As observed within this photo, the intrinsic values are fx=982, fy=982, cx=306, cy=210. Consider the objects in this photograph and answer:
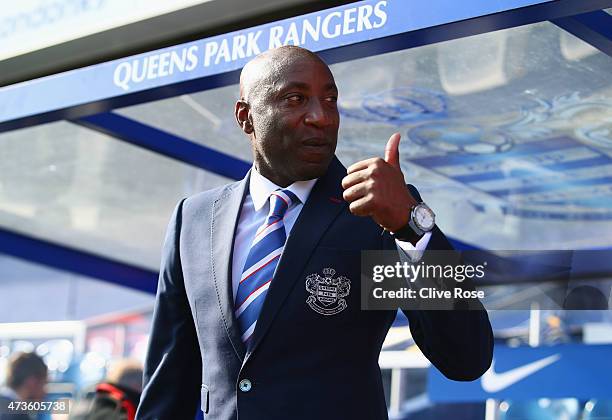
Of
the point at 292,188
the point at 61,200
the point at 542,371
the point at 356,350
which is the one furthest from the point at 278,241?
the point at 61,200

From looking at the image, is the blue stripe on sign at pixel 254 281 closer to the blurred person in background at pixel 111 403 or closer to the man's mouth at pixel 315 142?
the man's mouth at pixel 315 142

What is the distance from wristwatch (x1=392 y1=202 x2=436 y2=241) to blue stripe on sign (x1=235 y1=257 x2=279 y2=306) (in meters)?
0.32

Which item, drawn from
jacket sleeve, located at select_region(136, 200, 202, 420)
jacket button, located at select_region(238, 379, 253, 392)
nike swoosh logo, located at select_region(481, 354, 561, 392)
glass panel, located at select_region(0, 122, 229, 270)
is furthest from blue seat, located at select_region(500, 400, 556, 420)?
jacket button, located at select_region(238, 379, 253, 392)

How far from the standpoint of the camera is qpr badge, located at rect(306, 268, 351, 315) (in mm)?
2000

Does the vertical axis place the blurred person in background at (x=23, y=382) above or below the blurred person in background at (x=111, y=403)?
above

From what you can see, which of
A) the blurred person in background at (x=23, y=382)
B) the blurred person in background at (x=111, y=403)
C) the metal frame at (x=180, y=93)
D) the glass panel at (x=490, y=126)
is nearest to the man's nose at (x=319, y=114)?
the metal frame at (x=180, y=93)

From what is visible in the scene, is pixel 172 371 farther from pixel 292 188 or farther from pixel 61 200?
pixel 61 200

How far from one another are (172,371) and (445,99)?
107 inches

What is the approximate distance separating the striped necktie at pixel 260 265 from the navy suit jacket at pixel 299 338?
3 centimetres

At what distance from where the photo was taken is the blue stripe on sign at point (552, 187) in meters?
5.50

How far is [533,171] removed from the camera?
5531mm

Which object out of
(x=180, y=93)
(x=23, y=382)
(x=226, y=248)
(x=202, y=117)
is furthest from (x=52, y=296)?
(x=226, y=248)

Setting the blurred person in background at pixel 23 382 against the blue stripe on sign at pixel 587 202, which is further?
the blue stripe on sign at pixel 587 202

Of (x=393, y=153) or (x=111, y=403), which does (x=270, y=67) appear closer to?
(x=393, y=153)
